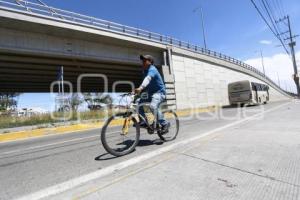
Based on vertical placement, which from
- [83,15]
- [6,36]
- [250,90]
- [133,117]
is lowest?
[133,117]

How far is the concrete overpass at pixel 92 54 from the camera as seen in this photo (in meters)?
17.9

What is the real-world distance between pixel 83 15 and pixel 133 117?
58.0 ft

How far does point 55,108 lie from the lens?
61.8 feet

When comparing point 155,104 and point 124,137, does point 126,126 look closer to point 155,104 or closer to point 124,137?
point 124,137

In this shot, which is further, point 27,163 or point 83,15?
point 83,15

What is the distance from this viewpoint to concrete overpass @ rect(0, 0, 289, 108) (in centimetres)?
1789

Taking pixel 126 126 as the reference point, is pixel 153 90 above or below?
above

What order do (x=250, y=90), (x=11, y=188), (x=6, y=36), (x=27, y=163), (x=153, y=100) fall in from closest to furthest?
1. (x=11, y=188)
2. (x=27, y=163)
3. (x=153, y=100)
4. (x=6, y=36)
5. (x=250, y=90)

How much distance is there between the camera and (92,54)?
22438 mm

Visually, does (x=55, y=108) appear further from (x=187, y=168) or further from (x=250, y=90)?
(x=250, y=90)

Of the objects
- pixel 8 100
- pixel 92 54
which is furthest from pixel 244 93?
pixel 8 100

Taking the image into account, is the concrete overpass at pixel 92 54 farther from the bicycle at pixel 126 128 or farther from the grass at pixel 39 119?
the bicycle at pixel 126 128

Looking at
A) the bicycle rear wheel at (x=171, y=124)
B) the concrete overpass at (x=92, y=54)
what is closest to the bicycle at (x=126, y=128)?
the bicycle rear wheel at (x=171, y=124)

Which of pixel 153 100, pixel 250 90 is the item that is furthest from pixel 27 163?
pixel 250 90
